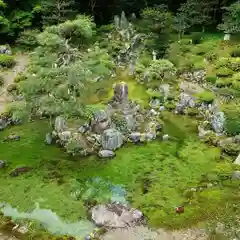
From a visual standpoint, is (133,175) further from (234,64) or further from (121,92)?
(234,64)

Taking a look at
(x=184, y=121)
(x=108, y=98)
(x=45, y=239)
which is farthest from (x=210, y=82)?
(x=45, y=239)

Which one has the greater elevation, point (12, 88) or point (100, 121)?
point (100, 121)

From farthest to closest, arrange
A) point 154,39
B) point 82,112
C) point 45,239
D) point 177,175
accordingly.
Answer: point 154,39, point 82,112, point 177,175, point 45,239

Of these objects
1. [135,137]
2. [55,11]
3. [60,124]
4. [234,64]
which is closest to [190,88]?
[234,64]

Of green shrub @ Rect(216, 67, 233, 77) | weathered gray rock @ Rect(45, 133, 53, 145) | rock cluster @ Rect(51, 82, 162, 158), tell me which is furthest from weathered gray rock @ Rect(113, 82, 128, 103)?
green shrub @ Rect(216, 67, 233, 77)

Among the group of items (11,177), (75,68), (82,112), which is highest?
(75,68)

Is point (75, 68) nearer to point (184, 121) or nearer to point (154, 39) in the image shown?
point (184, 121)
